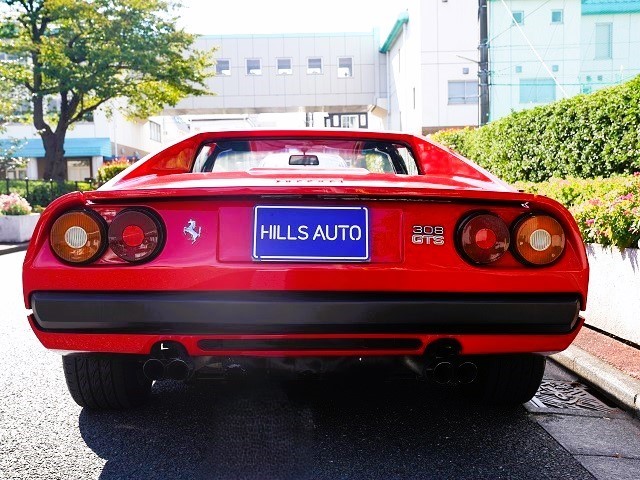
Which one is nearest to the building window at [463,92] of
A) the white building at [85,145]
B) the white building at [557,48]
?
the white building at [557,48]

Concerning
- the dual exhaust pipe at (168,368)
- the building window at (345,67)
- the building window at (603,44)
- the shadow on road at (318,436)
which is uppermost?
the building window at (345,67)

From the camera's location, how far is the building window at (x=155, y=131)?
6081cm

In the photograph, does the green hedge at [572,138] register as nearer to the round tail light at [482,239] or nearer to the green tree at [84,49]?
A: the round tail light at [482,239]

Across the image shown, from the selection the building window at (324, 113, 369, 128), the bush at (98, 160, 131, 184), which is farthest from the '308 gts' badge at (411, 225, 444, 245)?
the building window at (324, 113, 369, 128)

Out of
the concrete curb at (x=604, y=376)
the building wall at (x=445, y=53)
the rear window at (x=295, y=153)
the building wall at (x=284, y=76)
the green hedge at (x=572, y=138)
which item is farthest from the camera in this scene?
the building wall at (x=284, y=76)

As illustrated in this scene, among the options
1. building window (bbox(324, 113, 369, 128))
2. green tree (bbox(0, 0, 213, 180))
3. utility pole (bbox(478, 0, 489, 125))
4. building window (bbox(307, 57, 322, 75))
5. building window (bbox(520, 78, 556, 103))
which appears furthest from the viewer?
building window (bbox(324, 113, 369, 128))

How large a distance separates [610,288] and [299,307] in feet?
10.8

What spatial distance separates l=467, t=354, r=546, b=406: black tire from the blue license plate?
0.96m

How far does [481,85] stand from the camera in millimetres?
15242

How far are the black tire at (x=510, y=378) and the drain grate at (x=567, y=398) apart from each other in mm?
275

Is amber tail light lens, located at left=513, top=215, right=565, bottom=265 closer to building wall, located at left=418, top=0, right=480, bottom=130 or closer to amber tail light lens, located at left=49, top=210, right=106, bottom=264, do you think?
amber tail light lens, located at left=49, top=210, right=106, bottom=264

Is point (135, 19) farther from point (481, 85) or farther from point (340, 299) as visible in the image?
point (340, 299)

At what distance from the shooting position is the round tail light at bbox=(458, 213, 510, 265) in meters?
2.74

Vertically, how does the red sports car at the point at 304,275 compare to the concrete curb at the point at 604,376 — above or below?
above
